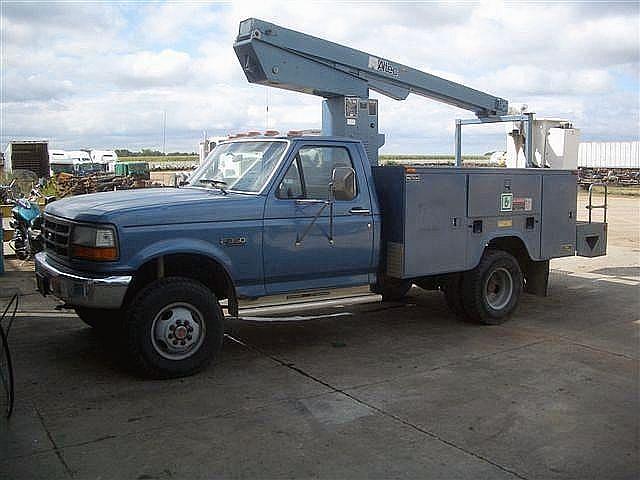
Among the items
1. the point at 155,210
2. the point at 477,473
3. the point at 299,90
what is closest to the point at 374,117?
the point at 299,90

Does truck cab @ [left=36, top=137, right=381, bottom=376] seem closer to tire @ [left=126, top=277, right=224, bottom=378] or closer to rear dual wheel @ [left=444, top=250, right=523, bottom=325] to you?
tire @ [left=126, top=277, right=224, bottom=378]

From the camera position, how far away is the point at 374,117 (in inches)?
328

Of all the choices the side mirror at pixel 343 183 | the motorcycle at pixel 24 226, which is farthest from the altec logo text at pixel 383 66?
the motorcycle at pixel 24 226

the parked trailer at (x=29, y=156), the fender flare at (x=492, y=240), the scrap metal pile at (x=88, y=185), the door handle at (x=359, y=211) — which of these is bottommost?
the fender flare at (x=492, y=240)

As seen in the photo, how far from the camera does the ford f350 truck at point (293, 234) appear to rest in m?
5.90

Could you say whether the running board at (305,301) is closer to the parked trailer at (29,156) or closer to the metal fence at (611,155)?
the parked trailer at (29,156)

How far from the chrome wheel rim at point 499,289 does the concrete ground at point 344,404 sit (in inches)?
14.0

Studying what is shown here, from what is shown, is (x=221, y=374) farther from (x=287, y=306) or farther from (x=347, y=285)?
(x=347, y=285)

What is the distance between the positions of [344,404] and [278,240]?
1807 millimetres

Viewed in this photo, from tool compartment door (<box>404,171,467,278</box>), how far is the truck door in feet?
1.58

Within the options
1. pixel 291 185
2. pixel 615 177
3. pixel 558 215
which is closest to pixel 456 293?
pixel 558 215

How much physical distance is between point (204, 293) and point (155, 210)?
2.81 feet

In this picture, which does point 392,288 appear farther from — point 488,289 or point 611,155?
point 611,155

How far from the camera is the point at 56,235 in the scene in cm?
629
